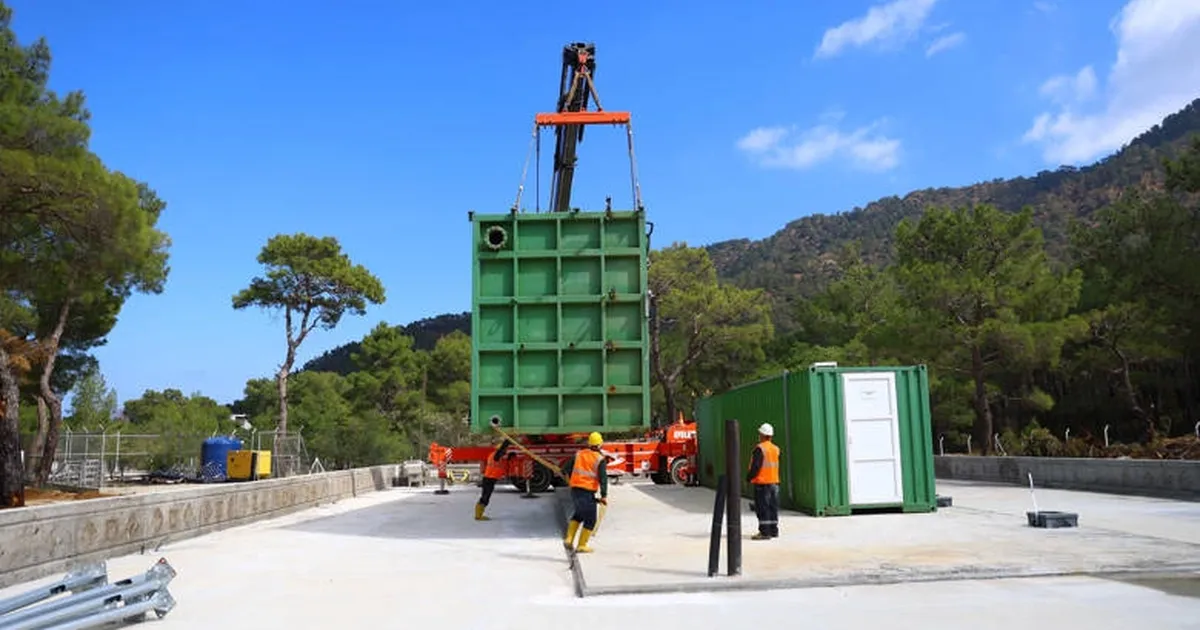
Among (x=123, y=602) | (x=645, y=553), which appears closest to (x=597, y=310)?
(x=645, y=553)

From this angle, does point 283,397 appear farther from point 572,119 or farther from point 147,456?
point 572,119

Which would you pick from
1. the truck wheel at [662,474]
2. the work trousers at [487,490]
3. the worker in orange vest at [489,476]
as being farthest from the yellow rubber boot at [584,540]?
the truck wheel at [662,474]

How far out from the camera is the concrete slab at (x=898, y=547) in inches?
291

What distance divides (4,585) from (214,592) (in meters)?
2.18

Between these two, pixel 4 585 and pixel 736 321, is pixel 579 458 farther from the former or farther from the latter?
pixel 736 321

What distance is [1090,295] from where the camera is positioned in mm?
29688

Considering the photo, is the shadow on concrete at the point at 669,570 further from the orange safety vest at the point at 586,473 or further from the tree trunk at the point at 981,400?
the tree trunk at the point at 981,400

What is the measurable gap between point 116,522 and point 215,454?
2332cm

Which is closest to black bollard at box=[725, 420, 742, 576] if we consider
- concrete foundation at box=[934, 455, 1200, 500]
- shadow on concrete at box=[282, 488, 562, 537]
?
shadow on concrete at box=[282, 488, 562, 537]

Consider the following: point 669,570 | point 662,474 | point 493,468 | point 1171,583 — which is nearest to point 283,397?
point 662,474

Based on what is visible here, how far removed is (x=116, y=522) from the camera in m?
10.5

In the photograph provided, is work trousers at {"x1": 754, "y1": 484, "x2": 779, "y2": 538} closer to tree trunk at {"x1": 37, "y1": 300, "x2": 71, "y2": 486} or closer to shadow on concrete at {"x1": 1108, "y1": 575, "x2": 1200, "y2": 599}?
shadow on concrete at {"x1": 1108, "y1": 575, "x2": 1200, "y2": 599}

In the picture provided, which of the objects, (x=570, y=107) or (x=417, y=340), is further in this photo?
(x=417, y=340)

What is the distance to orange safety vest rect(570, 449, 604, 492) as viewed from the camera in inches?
374
